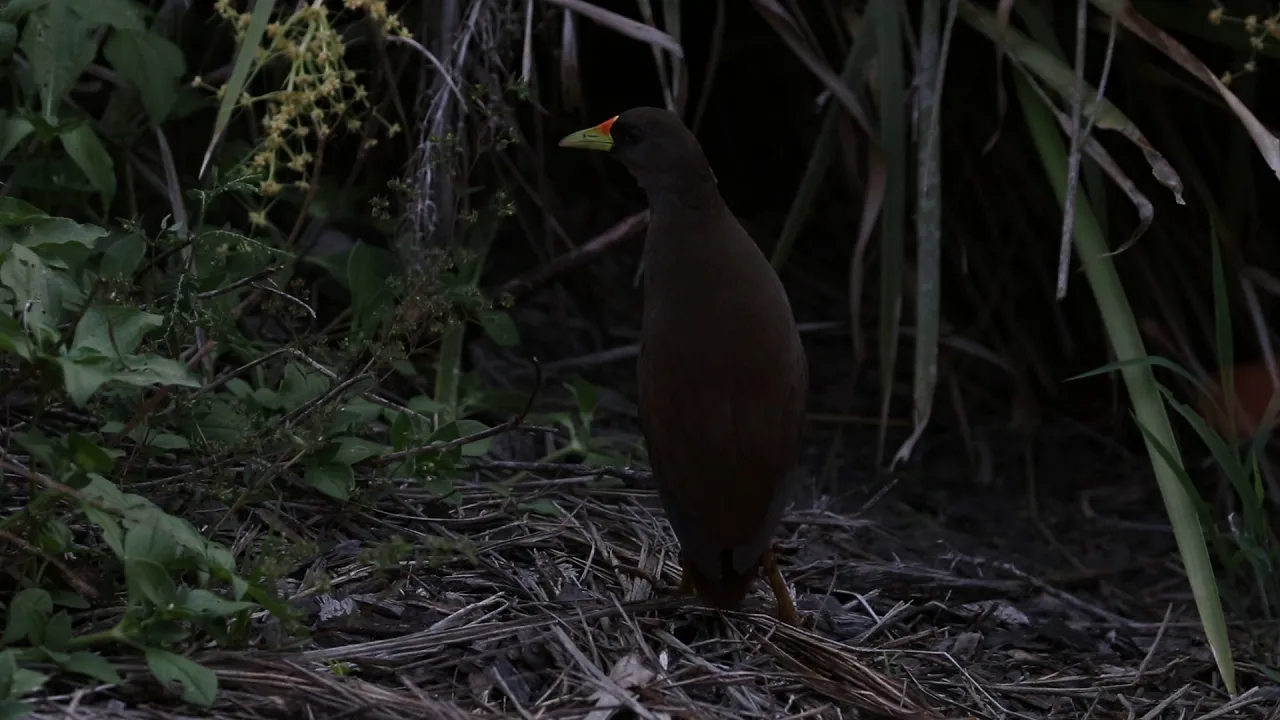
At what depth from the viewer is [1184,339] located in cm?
342

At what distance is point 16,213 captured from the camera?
2.12m

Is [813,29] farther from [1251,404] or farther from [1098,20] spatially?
[1251,404]

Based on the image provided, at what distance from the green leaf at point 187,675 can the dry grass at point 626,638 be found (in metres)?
0.09

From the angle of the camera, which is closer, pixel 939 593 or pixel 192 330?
pixel 192 330

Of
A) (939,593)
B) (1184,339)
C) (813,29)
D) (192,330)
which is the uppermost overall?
(813,29)

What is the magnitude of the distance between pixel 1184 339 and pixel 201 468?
2.19m

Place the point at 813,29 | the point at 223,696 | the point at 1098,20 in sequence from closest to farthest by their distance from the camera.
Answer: the point at 223,696 < the point at 1098,20 < the point at 813,29

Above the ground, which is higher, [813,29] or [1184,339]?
[813,29]

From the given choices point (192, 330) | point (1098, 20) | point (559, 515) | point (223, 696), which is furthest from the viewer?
point (1098, 20)

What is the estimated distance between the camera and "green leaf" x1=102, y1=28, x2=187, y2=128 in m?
2.76

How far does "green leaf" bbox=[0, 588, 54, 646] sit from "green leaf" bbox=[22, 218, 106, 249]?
1.68 feet

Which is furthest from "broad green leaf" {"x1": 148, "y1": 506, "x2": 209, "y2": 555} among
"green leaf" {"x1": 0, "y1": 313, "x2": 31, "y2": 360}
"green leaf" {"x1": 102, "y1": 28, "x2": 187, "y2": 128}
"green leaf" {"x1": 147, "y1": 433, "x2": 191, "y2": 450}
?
"green leaf" {"x1": 102, "y1": 28, "x2": 187, "y2": 128}

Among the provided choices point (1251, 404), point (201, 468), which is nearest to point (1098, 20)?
point (1251, 404)

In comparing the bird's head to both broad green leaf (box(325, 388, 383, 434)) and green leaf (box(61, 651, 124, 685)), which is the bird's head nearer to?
broad green leaf (box(325, 388, 383, 434))
